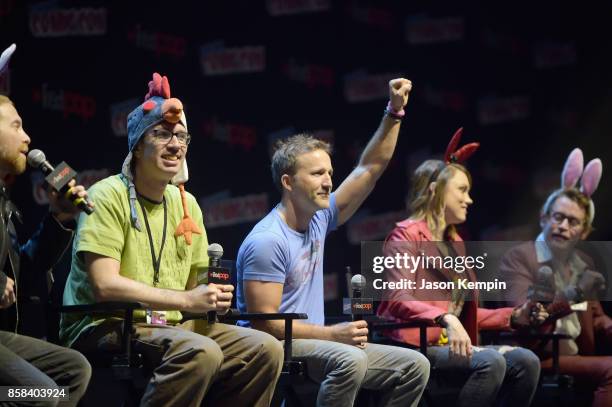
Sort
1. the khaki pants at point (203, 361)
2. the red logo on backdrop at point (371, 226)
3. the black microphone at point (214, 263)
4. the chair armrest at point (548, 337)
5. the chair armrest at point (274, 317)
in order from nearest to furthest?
the khaki pants at point (203, 361) → the black microphone at point (214, 263) → the chair armrest at point (274, 317) → the chair armrest at point (548, 337) → the red logo on backdrop at point (371, 226)

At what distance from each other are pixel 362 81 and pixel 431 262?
202 cm

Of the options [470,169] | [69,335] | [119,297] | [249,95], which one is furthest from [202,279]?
[470,169]

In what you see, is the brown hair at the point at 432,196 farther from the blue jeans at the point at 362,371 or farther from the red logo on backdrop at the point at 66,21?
the red logo on backdrop at the point at 66,21

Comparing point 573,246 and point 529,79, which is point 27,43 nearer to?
point 573,246

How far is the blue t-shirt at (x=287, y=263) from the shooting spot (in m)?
4.05

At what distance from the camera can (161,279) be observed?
3.64 metres

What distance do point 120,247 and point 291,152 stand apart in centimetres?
110

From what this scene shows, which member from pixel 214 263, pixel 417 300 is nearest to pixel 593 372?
pixel 417 300

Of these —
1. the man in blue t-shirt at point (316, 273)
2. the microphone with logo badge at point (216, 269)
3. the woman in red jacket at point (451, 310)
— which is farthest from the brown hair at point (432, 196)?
the microphone with logo badge at point (216, 269)

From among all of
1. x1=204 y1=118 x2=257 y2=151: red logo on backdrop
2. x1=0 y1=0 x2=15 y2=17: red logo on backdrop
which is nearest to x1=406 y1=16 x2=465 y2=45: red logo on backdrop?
x1=204 y1=118 x2=257 y2=151: red logo on backdrop

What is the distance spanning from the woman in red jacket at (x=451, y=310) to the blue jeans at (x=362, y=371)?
1.00 ft

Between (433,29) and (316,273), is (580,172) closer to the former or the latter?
(433,29)

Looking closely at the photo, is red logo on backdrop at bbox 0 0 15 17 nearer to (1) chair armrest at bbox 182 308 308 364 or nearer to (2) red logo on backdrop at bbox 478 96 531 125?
(1) chair armrest at bbox 182 308 308 364

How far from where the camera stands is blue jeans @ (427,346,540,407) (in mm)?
4359
